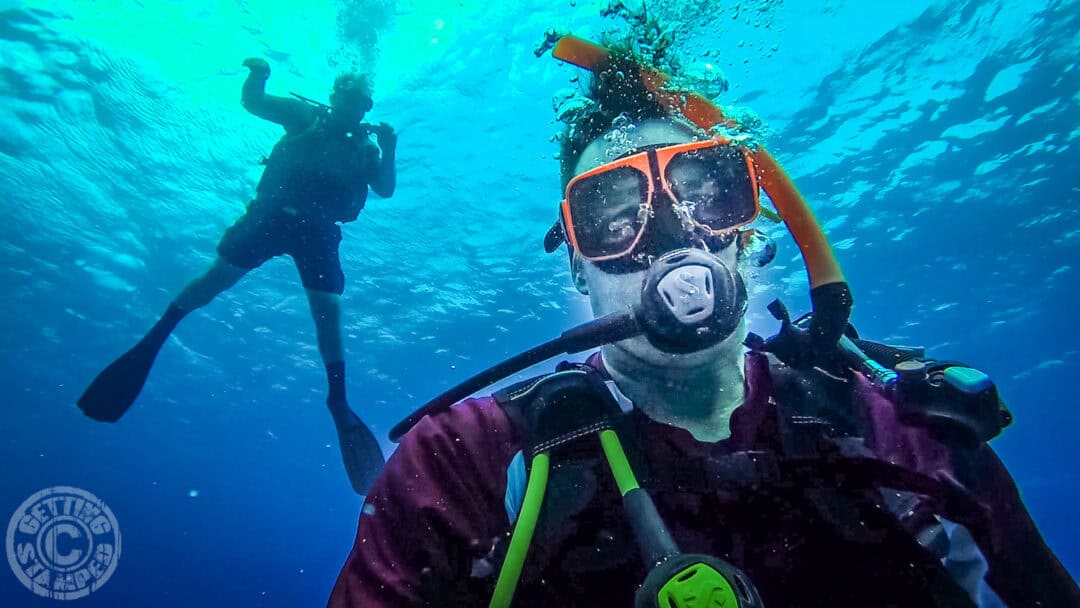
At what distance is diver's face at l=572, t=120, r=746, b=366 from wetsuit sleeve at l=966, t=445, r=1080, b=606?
1055mm

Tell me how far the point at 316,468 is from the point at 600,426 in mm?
54494

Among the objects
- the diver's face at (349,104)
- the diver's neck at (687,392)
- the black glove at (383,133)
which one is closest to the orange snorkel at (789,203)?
the diver's neck at (687,392)

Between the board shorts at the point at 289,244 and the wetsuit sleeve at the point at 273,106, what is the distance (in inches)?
61.8

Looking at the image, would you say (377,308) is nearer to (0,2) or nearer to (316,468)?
(0,2)

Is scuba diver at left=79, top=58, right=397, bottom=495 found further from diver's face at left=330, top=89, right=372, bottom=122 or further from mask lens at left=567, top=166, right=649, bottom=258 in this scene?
mask lens at left=567, top=166, right=649, bottom=258

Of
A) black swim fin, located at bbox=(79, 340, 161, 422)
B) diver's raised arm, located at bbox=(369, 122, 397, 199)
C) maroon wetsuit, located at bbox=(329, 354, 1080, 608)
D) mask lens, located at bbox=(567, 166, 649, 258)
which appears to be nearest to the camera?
maroon wetsuit, located at bbox=(329, 354, 1080, 608)

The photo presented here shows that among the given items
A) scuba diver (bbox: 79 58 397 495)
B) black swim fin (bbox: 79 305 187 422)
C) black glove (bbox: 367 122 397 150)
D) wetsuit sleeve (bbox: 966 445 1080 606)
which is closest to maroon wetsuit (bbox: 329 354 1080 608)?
wetsuit sleeve (bbox: 966 445 1080 606)

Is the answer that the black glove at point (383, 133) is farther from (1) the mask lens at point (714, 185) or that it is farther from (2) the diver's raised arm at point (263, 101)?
(1) the mask lens at point (714, 185)

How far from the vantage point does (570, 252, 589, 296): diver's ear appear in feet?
10.5

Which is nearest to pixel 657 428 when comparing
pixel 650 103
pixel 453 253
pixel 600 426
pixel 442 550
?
pixel 600 426

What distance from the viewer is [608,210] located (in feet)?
9.48

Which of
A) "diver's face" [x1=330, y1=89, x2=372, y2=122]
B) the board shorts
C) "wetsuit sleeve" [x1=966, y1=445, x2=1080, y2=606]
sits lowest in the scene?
"wetsuit sleeve" [x1=966, y1=445, x2=1080, y2=606]

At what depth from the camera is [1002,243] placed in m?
17.9

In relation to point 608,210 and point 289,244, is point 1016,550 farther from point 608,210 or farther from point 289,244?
point 289,244
